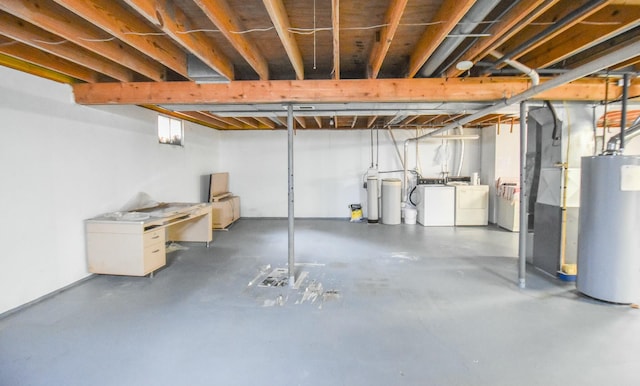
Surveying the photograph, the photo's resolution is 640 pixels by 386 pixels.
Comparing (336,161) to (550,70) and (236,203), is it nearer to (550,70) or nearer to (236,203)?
(236,203)

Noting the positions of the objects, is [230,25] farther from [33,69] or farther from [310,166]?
[310,166]

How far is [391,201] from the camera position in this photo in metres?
6.59

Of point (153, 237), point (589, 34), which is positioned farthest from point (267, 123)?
point (589, 34)

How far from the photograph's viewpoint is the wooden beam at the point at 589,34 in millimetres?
2076

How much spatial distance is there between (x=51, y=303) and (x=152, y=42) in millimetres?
2675

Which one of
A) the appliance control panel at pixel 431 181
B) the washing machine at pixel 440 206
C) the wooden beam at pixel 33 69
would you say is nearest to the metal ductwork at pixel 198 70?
the wooden beam at pixel 33 69

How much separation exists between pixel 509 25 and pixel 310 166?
5.58m

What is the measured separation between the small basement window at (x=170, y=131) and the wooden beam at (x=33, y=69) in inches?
66.3

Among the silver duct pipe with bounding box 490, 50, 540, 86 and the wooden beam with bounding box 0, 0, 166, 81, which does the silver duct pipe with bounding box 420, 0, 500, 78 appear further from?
the wooden beam with bounding box 0, 0, 166, 81

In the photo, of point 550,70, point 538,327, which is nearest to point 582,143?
point 550,70

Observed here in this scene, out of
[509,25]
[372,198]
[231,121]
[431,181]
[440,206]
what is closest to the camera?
[509,25]

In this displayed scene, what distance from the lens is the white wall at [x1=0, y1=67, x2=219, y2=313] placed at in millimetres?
2633

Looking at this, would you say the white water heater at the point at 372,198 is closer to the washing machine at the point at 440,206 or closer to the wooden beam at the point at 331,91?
the washing machine at the point at 440,206

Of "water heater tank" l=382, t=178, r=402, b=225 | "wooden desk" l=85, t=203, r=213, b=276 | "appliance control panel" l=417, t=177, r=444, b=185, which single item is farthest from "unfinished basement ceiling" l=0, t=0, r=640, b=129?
"appliance control panel" l=417, t=177, r=444, b=185
